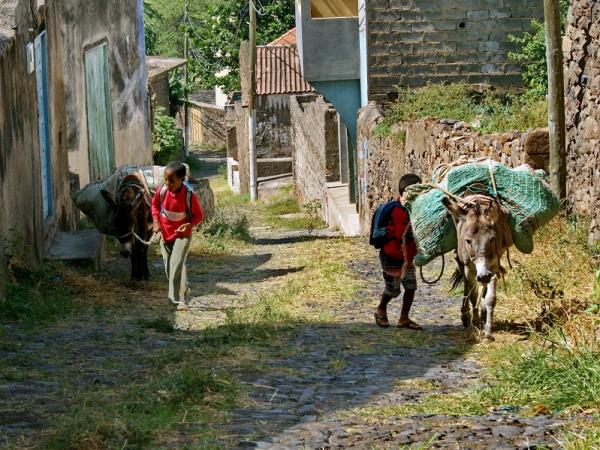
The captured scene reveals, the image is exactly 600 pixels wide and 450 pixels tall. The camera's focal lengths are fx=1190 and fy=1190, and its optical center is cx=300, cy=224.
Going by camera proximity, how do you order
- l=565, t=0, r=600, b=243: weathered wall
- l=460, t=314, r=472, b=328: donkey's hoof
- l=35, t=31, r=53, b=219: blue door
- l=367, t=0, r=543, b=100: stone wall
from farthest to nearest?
l=367, t=0, r=543, b=100: stone wall → l=35, t=31, r=53, b=219: blue door → l=565, t=0, r=600, b=243: weathered wall → l=460, t=314, r=472, b=328: donkey's hoof

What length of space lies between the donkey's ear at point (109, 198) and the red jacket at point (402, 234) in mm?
5373

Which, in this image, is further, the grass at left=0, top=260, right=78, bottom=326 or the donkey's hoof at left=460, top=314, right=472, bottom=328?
the grass at left=0, top=260, right=78, bottom=326

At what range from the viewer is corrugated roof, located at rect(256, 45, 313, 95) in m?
43.2

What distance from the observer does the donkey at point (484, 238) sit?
8.98 m

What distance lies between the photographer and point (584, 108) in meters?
12.3

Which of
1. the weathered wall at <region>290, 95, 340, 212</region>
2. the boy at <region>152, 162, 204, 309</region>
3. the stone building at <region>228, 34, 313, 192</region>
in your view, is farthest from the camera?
the stone building at <region>228, 34, 313, 192</region>

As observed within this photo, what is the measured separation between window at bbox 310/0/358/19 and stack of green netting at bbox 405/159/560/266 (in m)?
17.0

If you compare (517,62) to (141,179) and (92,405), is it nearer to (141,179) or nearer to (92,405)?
(141,179)

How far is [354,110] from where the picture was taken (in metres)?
24.5

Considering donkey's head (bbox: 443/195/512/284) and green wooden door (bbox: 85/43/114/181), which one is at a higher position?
green wooden door (bbox: 85/43/114/181)

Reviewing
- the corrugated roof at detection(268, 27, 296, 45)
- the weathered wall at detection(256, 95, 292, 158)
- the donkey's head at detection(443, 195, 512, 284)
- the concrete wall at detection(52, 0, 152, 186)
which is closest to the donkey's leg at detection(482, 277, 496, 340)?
the donkey's head at detection(443, 195, 512, 284)

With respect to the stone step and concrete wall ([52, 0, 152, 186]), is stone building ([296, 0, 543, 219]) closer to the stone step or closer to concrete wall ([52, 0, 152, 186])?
concrete wall ([52, 0, 152, 186])

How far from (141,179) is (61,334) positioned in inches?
167

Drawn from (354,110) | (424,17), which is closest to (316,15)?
(354,110)
